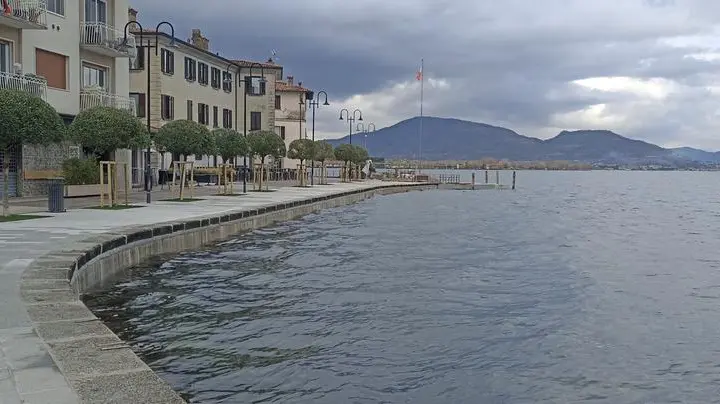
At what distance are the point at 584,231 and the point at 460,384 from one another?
24.6 meters

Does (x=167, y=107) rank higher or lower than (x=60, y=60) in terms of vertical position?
lower

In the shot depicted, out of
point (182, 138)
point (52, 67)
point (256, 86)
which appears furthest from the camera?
point (256, 86)

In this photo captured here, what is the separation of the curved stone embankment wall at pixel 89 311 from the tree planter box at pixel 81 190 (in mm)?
10640

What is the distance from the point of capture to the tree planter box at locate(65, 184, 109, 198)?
3124 centimetres

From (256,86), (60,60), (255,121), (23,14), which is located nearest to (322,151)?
(255,121)

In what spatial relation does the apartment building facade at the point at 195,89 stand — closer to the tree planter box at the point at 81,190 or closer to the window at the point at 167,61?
the window at the point at 167,61

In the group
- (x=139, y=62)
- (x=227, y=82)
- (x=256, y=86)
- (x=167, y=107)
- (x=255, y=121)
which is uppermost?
(x=256, y=86)

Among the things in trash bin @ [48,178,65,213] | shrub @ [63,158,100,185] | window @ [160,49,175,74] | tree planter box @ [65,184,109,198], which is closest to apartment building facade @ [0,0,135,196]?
shrub @ [63,158,100,185]

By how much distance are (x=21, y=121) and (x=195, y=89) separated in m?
35.5

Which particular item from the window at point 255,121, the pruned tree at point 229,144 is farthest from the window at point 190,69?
the window at point 255,121

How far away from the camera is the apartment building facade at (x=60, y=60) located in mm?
28922

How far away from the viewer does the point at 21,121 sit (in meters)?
20.5

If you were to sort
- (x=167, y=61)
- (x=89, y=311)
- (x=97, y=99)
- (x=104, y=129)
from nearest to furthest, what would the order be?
(x=89, y=311)
(x=104, y=129)
(x=97, y=99)
(x=167, y=61)

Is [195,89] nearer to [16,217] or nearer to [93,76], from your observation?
[93,76]
